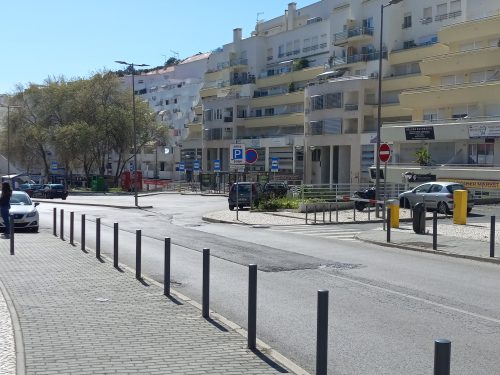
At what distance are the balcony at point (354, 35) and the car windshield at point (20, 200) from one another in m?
46.7

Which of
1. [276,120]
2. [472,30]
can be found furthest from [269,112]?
[472,30]

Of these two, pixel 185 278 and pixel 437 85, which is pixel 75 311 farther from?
pixel 437 85

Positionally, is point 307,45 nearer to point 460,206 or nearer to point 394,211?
point 460,206

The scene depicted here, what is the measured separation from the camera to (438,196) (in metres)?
30.5

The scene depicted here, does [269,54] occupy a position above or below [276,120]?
above

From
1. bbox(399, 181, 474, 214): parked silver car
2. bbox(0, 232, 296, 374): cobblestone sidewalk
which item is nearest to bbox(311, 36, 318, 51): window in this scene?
bbox(399, 181, 474, 214): parked silver car

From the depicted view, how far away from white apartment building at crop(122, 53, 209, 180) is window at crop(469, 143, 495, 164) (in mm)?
53391

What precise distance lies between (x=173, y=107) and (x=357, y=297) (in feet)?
348

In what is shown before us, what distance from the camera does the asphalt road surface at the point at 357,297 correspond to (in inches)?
272

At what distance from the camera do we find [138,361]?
6102 mm

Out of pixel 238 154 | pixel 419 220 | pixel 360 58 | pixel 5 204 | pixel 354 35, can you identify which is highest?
pixel 354 35

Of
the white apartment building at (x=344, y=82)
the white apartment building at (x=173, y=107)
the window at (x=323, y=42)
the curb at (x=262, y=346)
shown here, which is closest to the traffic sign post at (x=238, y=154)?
the curb at (x=262, y=346)

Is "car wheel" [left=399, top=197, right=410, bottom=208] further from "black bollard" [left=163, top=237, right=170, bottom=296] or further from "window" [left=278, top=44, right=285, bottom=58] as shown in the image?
"window" [left=278, top=44, right=285, bottom=58]

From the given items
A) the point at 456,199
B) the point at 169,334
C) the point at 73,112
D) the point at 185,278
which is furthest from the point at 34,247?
the point at 73,112
